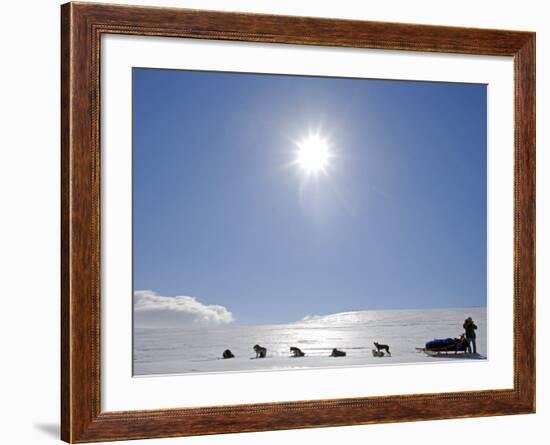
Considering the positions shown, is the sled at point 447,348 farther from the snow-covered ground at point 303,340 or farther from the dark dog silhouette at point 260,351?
the dark dog silhouette at point 260,351

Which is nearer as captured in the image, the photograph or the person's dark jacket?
the photograph

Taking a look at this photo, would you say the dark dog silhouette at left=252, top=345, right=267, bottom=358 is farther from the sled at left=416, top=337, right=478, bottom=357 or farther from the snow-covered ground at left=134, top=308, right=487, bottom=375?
the sled at left=416, top=337, right=478, bottom=357

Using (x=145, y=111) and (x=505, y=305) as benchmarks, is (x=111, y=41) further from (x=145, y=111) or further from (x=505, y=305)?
(x=505, y=305)

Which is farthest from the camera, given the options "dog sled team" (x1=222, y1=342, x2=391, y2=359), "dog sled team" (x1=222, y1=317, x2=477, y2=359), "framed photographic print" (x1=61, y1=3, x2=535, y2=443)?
"dog sled team" (x1=222, y1=317, x2=477, y2=359)

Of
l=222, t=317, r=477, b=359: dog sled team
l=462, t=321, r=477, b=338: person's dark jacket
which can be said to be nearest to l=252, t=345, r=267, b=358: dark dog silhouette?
l=222, t=317, r=477, b=359: dog sled team

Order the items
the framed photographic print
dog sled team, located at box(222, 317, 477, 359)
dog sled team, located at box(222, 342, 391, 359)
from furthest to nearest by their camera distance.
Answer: dog sled team, located at box(222, 317, 477, 359)
dog sled team, located at box(222, 342, 391, 359)
the framed photographic print

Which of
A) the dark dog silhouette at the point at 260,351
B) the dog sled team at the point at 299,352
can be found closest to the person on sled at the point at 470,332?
the dog sled team at the point at 299,352

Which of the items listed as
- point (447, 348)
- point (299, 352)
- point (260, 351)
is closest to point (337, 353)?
point (299, 352)

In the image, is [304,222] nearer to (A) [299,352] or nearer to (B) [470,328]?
(A) [299,352]

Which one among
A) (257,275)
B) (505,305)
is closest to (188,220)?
(257,275)
